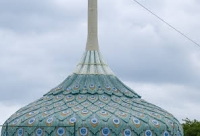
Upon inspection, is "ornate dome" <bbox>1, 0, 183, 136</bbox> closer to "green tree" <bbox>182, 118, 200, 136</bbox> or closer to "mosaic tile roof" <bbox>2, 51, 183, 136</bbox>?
"mosaic tile roof" <bbox>2, 51, 183, 136</bbox>

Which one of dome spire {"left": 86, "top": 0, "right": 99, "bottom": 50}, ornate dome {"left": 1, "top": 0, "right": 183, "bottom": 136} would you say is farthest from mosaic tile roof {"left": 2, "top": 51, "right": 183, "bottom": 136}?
dome spire {"left": 86, "top": 0, "right": 99, "bottom": 50}

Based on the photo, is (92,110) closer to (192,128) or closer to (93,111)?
(93,111)

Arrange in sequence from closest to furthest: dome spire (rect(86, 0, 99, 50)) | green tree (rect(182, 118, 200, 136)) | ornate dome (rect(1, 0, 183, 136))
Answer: ornate dome (rect(1, 0, 183, 136)) < dome spire (rect(86, 0, 99, 50)) < green tree (rect(182, 118, 200, 136))

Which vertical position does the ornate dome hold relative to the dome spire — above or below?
below

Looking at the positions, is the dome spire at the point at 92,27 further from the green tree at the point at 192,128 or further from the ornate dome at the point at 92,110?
the green tree at the point at 192,128

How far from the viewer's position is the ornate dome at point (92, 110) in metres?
26.4

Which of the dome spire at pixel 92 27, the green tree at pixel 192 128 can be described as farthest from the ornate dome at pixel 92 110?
the green tree at pixel 192 128

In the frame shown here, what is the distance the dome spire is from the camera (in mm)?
30062

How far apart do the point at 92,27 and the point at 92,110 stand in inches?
180

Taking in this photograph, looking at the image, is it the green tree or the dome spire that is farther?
the green tree

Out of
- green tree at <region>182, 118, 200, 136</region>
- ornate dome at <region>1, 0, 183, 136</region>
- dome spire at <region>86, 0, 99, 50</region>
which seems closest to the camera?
ornate dome at <region>1, 0, 183, 136</region>

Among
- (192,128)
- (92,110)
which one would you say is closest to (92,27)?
(92,110)

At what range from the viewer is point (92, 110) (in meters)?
27.0

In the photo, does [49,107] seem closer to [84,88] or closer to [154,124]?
[84,88]
